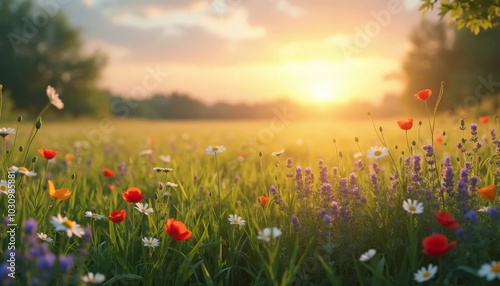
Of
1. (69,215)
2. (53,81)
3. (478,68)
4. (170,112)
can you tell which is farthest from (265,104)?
(69,215)

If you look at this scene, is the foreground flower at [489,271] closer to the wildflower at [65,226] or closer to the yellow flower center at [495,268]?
the yellow flower center at [495,268]

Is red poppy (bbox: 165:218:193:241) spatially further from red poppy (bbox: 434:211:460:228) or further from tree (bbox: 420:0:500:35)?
tree (bbox: 420:0:500:35)

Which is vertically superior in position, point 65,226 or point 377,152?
point 377,152

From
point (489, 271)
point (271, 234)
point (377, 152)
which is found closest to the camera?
point (489, 271)

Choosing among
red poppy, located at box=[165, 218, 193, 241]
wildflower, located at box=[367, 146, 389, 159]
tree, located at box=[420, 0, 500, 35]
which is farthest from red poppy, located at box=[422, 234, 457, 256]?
tree, located at box=[420, 0, 500, 35]

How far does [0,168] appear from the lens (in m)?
3.71

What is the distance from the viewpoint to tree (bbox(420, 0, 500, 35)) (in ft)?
15.5

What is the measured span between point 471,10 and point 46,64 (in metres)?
52.5

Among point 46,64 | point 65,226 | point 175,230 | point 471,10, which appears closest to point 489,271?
point 175,230

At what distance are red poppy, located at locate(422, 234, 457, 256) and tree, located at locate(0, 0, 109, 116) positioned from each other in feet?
158

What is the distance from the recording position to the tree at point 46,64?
156ft

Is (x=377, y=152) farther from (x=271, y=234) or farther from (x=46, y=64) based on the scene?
(x=46, y=64)

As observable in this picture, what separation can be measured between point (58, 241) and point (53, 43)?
53.5 metres

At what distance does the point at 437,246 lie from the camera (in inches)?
95.7
